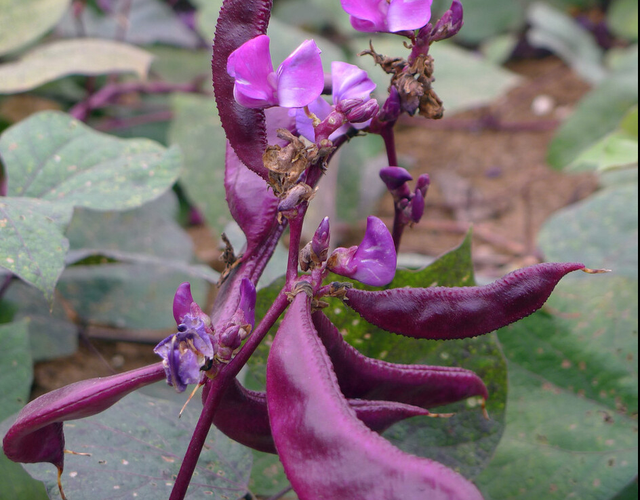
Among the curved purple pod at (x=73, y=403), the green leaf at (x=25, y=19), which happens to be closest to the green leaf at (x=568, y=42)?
the green leaf at (x=25, y=19)

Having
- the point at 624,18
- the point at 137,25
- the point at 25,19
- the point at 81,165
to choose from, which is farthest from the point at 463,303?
the point at 624,18

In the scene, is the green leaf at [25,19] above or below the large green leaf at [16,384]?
above

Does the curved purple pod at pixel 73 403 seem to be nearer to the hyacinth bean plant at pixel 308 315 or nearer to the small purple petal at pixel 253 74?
the hyacinth bean plant at pixel 308 315

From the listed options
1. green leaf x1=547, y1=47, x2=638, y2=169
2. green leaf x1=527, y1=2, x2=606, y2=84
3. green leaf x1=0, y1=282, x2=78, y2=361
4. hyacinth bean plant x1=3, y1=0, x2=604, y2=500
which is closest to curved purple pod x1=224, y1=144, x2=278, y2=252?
hyacinth bean plant x1=3, y1=0, x2=604, y2=500

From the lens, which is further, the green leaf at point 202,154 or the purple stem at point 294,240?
the green leaf at point 202,154

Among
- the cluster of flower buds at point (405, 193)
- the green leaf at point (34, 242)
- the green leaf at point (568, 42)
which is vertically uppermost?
the green leaf at point (568, 42)

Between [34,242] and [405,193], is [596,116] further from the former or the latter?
[34,242]

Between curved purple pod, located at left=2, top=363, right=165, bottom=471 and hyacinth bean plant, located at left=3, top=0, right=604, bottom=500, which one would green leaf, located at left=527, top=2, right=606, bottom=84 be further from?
curved purple pod, located at left=2, top=363, right=165, bottom=471
